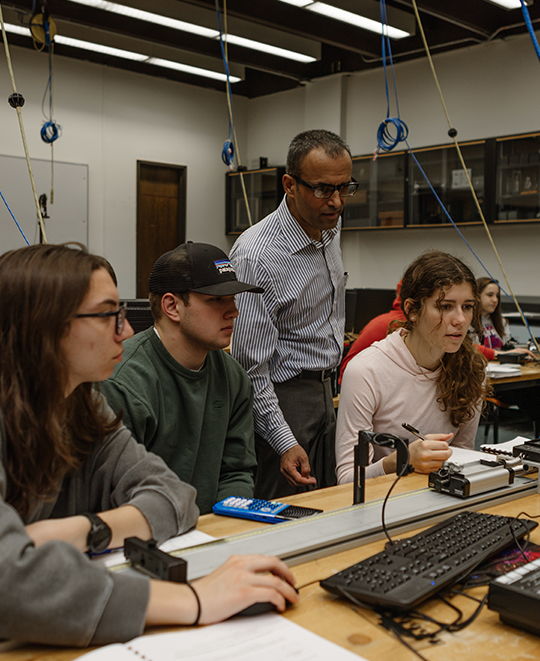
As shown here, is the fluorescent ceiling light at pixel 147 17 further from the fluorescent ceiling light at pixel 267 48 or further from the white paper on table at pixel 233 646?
the white paper on table at pixel 233 646

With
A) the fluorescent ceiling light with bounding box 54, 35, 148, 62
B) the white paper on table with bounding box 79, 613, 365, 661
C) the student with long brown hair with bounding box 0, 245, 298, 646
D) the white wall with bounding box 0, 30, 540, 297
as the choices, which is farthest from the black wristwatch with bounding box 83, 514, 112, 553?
the fluorescent ceiling light with bounding box 54, 35, 148, 62

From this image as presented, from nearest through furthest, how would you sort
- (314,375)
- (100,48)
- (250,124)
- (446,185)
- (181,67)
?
1. (314,375)
2. (446,185)
3. (100,48)
4. (181,67)
5. (250,124)

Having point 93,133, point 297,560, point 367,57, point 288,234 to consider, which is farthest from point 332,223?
point 93,133

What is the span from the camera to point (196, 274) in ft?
5.01

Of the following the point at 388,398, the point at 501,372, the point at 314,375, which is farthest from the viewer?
the point at 501,372

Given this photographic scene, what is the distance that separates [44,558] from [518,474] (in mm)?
1093

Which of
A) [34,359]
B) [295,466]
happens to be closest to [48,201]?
[295,466]

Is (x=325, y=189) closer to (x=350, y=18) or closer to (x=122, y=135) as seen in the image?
(x=350, y=18)

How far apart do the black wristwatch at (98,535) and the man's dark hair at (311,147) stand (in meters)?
1.31

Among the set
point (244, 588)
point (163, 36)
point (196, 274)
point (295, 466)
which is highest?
point (163, 36)

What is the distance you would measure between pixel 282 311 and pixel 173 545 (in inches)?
40.7

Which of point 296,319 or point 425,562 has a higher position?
point 296,319

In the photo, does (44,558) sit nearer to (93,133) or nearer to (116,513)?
(116,513)

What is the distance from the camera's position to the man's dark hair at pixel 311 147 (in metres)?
1.96
